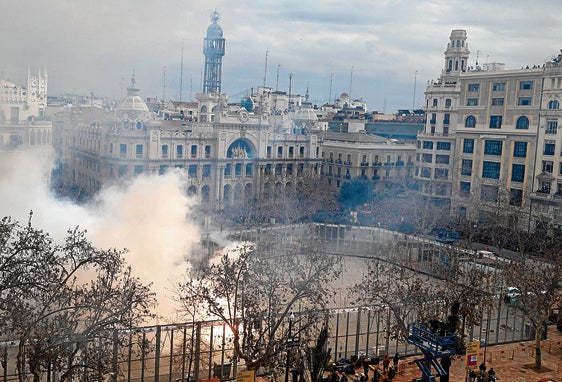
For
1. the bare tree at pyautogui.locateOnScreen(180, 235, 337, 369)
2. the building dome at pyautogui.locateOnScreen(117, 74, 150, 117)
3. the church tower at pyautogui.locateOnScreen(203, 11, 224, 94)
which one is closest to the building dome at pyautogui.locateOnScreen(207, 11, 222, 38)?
the church tower at pyautogui.locateOnScreen(203, 11, 224, 94)

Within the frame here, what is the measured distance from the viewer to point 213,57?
84.8 meters

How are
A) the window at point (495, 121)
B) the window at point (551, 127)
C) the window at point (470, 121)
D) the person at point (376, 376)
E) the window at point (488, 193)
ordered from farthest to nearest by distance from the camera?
the window at point (470, 121) → the window at point (495, 121) → the window at point (488, 193) → the window at point (551, 127) → the person at point (376, 376)

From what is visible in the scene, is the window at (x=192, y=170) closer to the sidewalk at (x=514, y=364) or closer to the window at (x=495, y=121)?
the window at (x=495, y=121)

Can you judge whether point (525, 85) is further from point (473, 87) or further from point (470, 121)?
point (470, 121)

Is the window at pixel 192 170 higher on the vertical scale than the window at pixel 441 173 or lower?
lower

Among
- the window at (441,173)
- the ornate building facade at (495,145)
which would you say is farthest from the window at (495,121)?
the window at (441,173)

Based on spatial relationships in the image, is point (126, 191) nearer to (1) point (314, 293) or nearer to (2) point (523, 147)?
(1) point (314, 293)

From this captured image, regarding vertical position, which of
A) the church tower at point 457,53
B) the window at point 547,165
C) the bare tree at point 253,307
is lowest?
the bare tree at point 253,307

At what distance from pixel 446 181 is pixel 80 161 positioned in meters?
33.3

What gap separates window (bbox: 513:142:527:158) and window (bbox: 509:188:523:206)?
2.72 m

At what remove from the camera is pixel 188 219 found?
1539 inches

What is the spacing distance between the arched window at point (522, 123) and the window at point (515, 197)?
4938 mm

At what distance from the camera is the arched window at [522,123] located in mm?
49000

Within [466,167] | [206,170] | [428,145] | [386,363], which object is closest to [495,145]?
[466,167]
